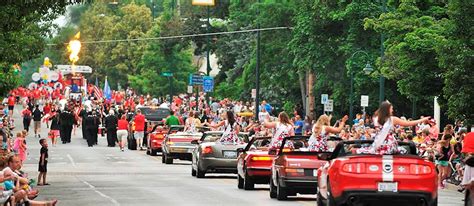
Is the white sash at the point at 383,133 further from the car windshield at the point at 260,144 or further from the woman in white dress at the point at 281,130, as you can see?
the car windshield at the point at 260,144

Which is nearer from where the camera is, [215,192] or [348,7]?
[215,192]

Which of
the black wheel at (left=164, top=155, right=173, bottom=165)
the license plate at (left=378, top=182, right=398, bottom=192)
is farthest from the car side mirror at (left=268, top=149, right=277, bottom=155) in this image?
the black wheel at (left=164, top=155, right=173, bottom=165)

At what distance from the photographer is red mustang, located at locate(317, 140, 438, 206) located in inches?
834

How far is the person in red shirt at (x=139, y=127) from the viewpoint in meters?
59.2

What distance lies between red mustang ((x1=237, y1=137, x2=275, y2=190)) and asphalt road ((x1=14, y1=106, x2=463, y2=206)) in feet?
0.96

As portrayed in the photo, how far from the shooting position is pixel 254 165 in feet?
99.6

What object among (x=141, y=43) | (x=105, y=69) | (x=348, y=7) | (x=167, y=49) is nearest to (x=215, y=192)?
(x=348, y=7)

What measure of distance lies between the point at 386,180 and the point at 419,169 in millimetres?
516

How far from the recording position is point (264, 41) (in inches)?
3383

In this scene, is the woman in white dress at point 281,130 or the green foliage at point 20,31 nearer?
the green foliage at point 20,31

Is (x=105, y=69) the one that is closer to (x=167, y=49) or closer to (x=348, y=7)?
(x=167, y=49)

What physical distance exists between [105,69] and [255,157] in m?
111

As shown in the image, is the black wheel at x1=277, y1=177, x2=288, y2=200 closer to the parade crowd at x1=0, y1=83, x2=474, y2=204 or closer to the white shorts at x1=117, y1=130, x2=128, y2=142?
the parade crowd at x1=0, y1=83, x2=474, y2=204

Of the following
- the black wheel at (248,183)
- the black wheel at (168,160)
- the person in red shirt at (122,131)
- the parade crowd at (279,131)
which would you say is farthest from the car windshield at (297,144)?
the person in red shirt at (122,131)
